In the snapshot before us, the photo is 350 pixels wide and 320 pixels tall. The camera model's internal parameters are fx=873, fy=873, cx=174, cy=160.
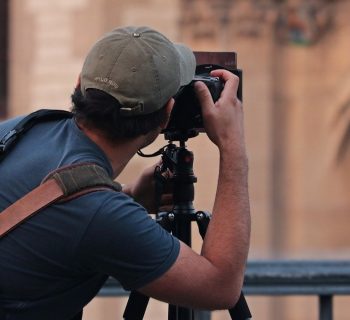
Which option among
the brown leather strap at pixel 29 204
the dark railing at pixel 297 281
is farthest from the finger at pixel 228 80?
the dark railing at pixel 297 281

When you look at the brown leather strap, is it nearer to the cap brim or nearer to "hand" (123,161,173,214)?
the cap brim

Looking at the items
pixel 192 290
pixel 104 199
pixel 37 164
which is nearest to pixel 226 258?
pixel 192 290

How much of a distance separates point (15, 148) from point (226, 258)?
556mm

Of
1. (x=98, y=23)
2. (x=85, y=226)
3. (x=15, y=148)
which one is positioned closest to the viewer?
(x=85, y=226)

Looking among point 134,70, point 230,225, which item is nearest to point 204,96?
point 134,70

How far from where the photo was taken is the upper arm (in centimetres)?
192

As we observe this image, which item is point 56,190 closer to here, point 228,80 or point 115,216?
point 115,216

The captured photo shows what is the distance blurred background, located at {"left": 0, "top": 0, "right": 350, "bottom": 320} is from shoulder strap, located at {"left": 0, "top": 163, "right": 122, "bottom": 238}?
17.0 feet

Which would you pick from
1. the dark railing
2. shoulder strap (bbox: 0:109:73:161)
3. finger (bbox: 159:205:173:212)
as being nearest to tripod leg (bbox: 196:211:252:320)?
finger (bbox: 159:205:173:212)

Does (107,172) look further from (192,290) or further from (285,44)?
(285,44)

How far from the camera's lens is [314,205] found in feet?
24.5

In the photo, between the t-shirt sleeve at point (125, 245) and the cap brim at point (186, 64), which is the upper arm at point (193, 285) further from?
the cap brim at point (186, 64)

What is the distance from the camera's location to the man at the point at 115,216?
1.89 meters

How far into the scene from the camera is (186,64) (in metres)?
2.07
